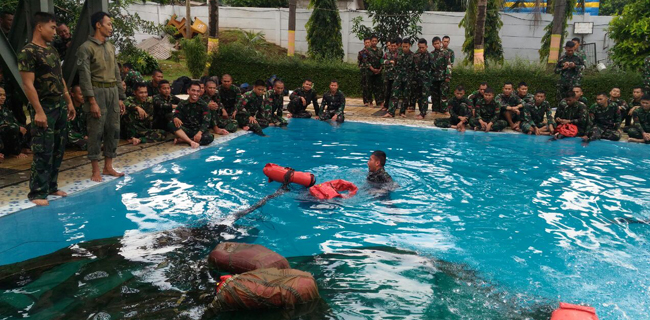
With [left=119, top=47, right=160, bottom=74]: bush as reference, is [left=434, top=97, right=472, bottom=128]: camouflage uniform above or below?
below

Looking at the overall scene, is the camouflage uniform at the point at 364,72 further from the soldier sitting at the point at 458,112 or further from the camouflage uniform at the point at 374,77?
the soldier sitting at the point at 458,112

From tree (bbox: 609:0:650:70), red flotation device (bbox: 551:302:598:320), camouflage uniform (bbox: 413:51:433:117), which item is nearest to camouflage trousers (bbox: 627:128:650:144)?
camouflage uniform (bbox: 413:51:433:117)

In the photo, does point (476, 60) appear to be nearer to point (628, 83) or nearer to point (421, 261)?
point (628, 83)

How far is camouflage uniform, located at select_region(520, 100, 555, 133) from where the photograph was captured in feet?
38.4

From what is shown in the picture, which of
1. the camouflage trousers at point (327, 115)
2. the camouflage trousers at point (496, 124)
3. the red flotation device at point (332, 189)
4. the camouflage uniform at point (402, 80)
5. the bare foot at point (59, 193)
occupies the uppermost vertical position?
Result: the camouflage uniform at point (402, 80)

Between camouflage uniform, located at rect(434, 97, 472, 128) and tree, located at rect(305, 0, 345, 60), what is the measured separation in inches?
451

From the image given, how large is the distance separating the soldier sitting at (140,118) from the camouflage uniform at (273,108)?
272 centimetres

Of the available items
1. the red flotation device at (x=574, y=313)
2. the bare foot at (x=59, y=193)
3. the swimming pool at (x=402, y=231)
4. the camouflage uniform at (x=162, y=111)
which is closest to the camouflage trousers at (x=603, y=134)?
the swimming pool at (x=402, y=231)

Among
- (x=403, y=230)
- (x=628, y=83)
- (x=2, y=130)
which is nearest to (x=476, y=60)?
(x=628, y=83)

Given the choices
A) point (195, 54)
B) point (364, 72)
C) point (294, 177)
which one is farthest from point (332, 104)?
point (195, 54)

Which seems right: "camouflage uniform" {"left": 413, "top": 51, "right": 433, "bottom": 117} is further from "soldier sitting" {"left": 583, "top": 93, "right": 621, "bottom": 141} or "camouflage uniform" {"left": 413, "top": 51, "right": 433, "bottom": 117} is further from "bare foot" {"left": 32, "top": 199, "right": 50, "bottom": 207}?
"bare foot" {"left": 32, "top": 199, "right": 50, "bottom": 207}

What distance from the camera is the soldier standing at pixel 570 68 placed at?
12.4 meters

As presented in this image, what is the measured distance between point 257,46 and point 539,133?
18299mm

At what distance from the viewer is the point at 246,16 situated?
2881 cm
